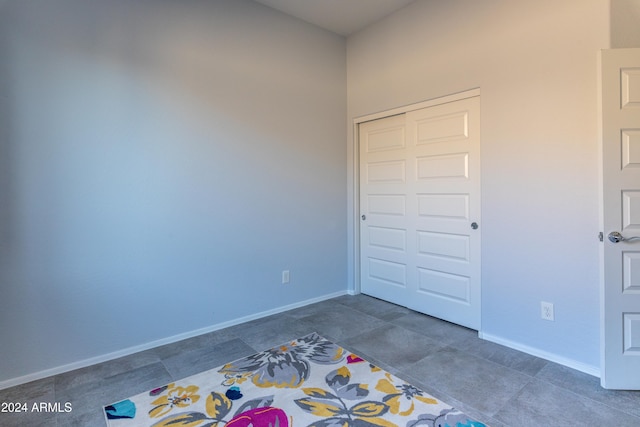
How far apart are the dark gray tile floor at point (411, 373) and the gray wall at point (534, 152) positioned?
0.29 m

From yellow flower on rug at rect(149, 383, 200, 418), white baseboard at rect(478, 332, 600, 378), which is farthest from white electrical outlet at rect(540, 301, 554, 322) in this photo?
yellow flower on rug at rect(149, 383, 200, 418)

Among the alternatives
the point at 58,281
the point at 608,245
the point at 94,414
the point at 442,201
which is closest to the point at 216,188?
the point at 58,281

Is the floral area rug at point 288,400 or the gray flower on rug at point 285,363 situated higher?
the gray flower on rug at point 285,363

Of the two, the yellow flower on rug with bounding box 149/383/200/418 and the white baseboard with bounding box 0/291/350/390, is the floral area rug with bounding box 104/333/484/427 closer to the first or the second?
the yellow flower on rug with bounding box 149/383/200/418

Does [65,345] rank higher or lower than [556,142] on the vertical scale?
lower

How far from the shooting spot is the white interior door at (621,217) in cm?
199

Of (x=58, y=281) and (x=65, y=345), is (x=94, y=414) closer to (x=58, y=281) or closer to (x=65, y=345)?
(x=65, y=345)

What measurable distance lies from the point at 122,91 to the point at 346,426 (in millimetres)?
2700

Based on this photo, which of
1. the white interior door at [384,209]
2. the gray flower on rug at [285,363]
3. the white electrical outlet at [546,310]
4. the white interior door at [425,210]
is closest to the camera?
the gray flower on rug at [285,363]

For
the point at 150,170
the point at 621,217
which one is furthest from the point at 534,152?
the point at 150,170

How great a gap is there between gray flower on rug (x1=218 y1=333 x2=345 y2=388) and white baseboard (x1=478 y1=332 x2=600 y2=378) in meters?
1.26

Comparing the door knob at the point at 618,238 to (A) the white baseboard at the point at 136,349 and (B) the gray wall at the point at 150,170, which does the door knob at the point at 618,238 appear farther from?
(A) the white baseboard at the point at 136,349

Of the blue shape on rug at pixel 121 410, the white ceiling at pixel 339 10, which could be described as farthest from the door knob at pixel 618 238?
the blue shape on rug at pixel 121 410

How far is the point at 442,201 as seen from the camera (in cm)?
314
